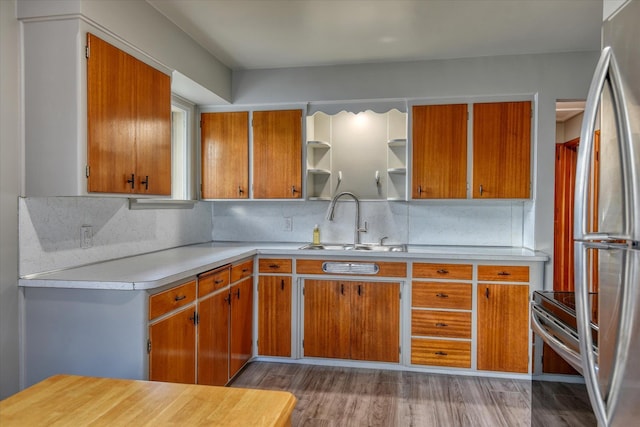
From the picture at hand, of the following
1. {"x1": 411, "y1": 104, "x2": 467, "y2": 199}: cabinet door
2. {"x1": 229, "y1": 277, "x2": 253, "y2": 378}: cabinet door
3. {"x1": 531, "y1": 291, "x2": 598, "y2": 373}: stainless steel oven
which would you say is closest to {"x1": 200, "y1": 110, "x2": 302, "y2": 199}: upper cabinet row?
{"x1": 229, "y1": 277, "x2": 253, "y2": 378}: cabinet door

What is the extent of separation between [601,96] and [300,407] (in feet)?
8.04

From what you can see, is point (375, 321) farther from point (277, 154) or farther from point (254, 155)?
point (254, 155)

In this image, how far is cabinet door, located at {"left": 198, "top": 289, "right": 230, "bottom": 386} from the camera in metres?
2.54

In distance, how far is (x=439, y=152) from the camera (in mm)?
3494

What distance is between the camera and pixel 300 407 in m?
2.74

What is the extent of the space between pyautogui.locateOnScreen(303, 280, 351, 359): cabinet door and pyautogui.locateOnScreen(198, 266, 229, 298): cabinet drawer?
781mm

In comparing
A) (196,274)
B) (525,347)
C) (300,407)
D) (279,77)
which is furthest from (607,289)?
(279,77)

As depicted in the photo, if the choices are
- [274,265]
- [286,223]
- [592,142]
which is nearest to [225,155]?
[286,223]

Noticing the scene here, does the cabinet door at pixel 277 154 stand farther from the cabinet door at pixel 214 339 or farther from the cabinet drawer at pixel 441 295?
the cabinet drawer at pixel 441 295

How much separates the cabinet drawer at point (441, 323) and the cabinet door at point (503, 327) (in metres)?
0.11

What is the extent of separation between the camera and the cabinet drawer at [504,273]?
3.15 metres

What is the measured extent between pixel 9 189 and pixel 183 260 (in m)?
1.02

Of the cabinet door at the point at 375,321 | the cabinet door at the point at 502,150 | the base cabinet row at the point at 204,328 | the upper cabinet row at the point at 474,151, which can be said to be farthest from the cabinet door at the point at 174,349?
the cabinet door at the point at 502,150

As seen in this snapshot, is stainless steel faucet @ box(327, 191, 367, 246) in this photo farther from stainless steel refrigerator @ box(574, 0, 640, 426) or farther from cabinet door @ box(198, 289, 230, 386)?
stainless steel refrigerator @ box(574, 0, 640, 426)
